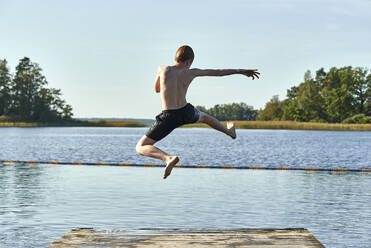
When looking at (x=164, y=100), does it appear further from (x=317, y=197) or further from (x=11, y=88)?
(x=11, y=88)

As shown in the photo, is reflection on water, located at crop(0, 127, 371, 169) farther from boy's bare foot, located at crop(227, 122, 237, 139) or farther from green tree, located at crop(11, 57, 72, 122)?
green tree, located at crop(11, 57, 72, 122)

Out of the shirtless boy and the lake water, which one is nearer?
the shirtless boy

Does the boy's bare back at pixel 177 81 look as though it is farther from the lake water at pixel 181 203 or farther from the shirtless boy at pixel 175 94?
the lake water at pixel 181 203

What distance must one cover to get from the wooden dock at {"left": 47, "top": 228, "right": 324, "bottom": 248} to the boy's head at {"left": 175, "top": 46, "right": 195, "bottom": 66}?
239cm

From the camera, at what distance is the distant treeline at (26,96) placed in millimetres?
150250

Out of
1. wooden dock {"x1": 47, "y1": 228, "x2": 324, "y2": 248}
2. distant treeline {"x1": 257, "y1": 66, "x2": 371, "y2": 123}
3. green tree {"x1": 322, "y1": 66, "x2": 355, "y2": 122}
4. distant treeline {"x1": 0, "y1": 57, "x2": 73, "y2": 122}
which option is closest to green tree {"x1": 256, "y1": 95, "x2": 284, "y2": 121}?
distant treeline {"x1": 257, "y1": 66, "x2": 371, "y2": 123}

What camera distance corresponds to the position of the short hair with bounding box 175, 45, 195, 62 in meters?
7.57

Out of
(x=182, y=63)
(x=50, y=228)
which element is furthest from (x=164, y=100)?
(x=50, y=228)

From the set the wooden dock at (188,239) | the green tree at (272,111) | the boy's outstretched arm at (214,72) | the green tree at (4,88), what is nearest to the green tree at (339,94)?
the green tree at (272,111)

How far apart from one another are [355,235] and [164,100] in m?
7.54

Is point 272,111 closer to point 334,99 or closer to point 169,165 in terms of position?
point 334,99

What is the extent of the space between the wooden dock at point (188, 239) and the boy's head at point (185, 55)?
2.39 m

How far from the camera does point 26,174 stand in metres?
26.3

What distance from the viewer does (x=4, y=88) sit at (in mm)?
153000
